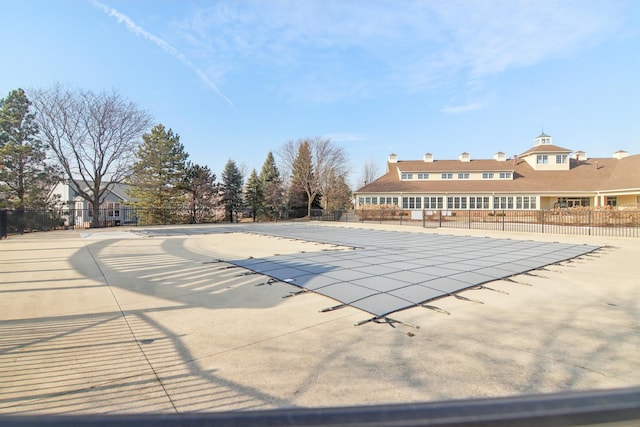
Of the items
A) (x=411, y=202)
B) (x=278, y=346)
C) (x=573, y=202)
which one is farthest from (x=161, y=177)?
(x=573, y=202)

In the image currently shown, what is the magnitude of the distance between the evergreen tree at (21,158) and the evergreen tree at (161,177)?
6.17m

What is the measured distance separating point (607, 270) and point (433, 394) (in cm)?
724

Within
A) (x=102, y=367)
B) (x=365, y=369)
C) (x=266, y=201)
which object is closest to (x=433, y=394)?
(x=365, y=369)

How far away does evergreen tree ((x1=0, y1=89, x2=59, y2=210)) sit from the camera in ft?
68.1

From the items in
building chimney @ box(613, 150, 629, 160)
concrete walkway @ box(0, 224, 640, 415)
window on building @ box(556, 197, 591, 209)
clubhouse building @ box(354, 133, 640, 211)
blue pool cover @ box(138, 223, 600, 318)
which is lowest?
concrete walkway @ box(0, 224, 640, 415)

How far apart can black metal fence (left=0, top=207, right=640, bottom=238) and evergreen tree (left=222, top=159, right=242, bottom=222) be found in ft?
4.73

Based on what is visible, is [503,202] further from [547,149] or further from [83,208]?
[83,208]

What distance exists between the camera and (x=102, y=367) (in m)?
2.79

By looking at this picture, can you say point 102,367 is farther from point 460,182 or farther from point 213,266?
point 460,182

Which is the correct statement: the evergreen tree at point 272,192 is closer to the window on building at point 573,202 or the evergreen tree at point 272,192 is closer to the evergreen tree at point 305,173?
the evergreen tree at point 305,173

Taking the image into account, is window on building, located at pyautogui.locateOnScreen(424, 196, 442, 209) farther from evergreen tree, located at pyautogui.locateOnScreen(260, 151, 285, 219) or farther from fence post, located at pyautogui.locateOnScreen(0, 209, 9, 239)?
fence post, located at pyautogui.locateOnScreen(0, 209, 9, 239)

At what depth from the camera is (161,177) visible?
27531mm

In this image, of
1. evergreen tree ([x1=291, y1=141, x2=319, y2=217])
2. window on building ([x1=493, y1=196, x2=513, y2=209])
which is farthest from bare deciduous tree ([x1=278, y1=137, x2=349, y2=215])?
window on building ([x1=493, y1=196, x2=513, y2=209])

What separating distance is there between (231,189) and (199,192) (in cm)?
452
